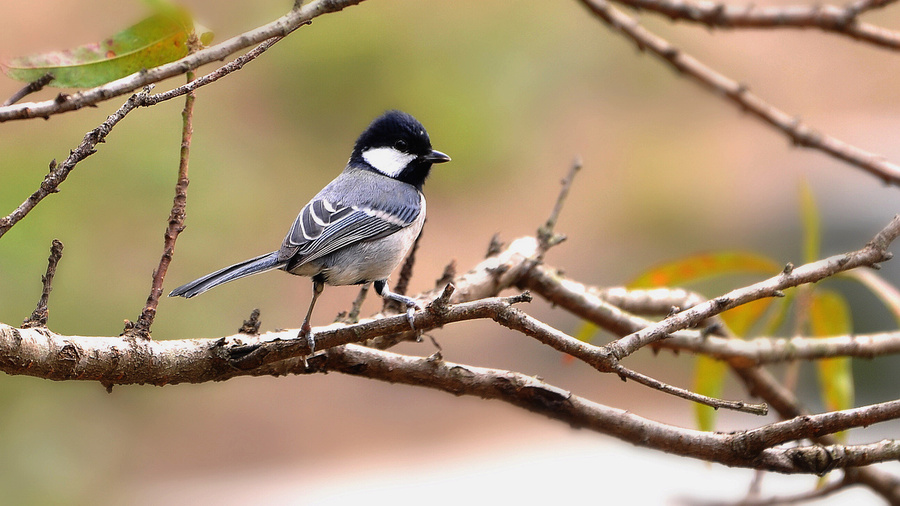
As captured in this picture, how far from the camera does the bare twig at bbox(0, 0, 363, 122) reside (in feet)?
3.73

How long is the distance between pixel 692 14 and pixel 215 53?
1.97 metres

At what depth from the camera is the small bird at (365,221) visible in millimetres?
2244

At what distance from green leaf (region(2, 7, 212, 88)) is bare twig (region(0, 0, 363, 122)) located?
9 centimetres

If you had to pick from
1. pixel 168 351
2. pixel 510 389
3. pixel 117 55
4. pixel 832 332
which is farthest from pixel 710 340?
pixel 117 55

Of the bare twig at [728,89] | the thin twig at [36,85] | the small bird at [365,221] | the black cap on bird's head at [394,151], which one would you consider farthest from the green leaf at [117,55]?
the bare twig at [728,89]

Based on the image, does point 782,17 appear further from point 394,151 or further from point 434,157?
point 394,151

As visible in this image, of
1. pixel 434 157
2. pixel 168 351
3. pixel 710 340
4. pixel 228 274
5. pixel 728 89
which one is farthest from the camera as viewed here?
pixel 434 157

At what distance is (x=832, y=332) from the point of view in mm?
2793

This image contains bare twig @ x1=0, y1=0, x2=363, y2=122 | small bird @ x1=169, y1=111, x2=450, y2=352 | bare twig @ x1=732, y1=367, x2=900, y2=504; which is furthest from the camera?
bare twig @ x1=732, y1=367, x2=900, y2=504

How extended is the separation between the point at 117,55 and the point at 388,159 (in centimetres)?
169

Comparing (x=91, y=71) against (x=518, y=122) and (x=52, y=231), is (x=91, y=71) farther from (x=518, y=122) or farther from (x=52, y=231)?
(x=518, y=122)

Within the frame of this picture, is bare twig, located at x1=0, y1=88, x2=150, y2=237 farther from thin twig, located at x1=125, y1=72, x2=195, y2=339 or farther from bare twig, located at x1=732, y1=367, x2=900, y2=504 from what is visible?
bare twig, located at x1=732, y1=367, x2=900, y2=504

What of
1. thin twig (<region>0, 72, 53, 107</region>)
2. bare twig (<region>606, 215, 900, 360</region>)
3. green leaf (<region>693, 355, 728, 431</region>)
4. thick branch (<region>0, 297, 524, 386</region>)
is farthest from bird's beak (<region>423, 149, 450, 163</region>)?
thin twig (<region>0, 72, 53, 107</region>)

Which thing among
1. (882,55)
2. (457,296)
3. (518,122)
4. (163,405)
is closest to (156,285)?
(457,296)
